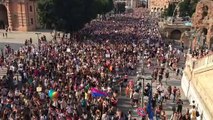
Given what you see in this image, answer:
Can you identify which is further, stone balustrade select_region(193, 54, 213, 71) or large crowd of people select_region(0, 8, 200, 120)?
stone balustrade select_region(193, 54, 213, 71)

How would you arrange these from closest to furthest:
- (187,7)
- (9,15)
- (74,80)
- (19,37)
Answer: (74,80)
(19,37)
(9,15)
(187,7)

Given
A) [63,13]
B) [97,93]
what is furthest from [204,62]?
[63,13]

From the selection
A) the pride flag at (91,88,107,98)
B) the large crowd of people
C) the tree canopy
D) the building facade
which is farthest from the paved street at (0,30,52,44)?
the pride flag at (91,88,107,98)

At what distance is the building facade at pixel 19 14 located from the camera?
49844 millimetres

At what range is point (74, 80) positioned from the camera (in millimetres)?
21828

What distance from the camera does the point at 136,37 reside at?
1810 inches

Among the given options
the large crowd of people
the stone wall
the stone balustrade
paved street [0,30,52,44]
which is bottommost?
the large crowd of people

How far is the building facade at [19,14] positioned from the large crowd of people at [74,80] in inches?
690

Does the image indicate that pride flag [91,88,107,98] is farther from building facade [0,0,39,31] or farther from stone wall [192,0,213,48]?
building facade [0,0,39,31]

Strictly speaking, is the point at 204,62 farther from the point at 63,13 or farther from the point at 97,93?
the point at 63,13

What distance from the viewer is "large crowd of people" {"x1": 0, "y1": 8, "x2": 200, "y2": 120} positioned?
54.7ft

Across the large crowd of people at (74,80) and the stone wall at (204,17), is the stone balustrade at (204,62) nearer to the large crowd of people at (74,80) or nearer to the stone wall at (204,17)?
the large crowd of people at (74,80)

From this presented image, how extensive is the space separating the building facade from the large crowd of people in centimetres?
1753

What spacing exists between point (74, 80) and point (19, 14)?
3146 cm
